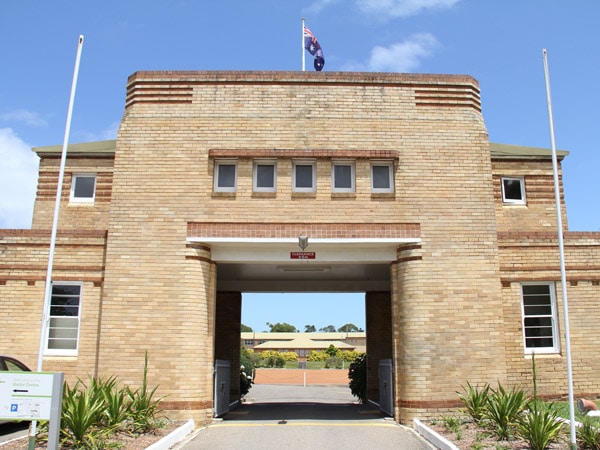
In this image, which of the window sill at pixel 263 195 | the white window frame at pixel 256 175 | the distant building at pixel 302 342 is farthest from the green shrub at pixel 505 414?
the distant building at pixel 302 342

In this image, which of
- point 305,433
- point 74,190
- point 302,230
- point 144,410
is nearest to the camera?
point 144,410

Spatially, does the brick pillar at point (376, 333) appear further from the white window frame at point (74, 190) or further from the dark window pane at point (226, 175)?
the white window frame at point (74, 190)

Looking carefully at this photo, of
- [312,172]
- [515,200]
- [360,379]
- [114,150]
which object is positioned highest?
[114,150]

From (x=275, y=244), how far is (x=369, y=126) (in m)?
3.75

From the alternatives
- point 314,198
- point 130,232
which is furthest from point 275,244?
point 130,232

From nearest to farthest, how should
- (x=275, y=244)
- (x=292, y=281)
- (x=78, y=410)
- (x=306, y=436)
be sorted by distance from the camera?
(x=78, y=410) → (x=306, y=436) → (x=275, y=244) → (x=292, y=281)

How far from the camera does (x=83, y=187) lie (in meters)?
18.5

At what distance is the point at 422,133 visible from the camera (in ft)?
50.8

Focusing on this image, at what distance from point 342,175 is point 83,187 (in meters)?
8.11

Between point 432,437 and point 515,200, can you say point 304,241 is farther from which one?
point 515,200

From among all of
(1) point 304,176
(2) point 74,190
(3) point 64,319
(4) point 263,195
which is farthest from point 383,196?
(2) point 74,190

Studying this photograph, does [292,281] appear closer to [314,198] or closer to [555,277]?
[314,198]

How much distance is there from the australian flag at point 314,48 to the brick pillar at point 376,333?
306 inches

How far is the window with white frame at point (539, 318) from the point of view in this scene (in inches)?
615
